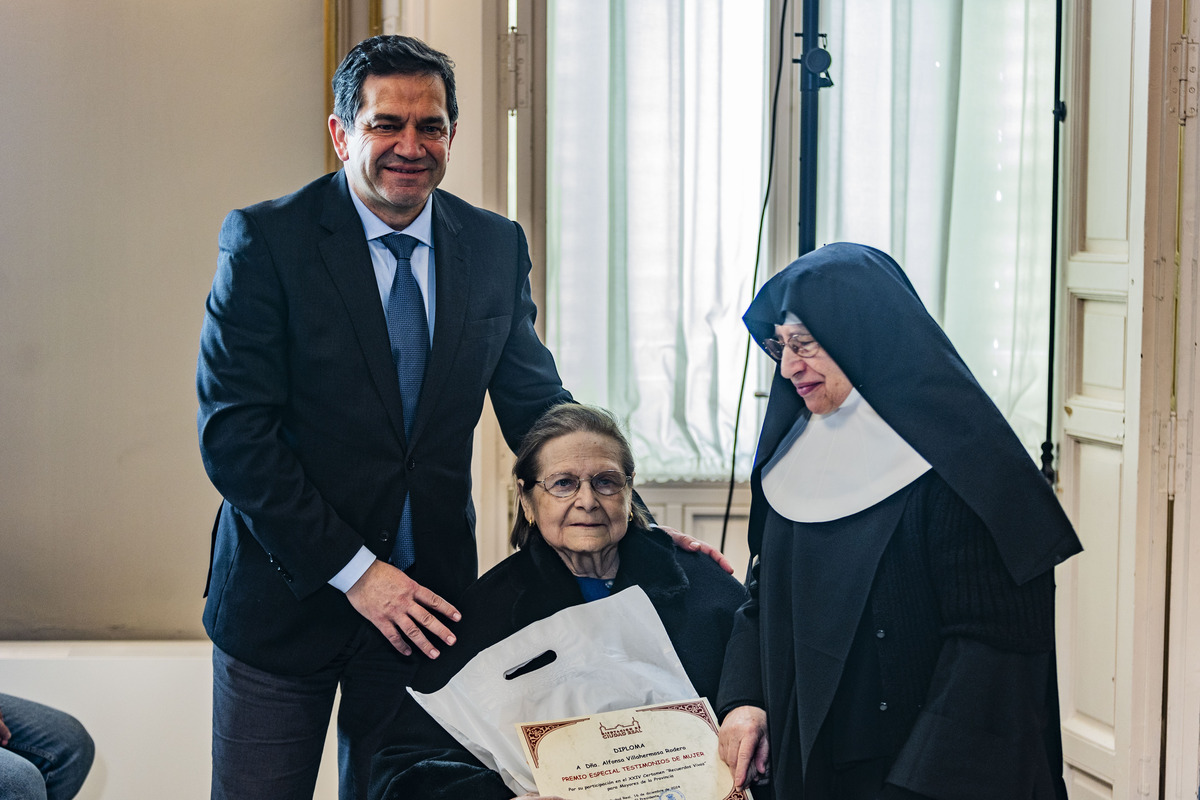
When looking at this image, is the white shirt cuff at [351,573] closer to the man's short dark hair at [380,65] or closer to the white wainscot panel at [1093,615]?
the man's short dark hair at [380,65]

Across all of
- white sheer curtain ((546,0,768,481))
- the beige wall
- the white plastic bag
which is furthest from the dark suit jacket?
the beige wall

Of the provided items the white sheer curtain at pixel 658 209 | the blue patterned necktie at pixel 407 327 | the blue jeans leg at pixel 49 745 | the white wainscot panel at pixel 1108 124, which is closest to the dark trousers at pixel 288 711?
the blue patterned necktie at pixel 407 327

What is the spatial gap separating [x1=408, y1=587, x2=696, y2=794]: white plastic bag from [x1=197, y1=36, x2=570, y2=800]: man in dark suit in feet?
0.57

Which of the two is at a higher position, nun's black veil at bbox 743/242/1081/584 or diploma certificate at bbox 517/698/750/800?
nun's black veil at bbox 743/242/1081/584

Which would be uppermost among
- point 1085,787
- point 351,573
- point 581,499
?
point 581,499

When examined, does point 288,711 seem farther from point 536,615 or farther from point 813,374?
point 813,374

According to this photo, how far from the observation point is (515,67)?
10.1 feet

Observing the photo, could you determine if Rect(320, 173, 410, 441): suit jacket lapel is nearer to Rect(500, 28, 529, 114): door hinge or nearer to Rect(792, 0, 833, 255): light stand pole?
Result: Rect(792, 0, 833, 255): light stand pole

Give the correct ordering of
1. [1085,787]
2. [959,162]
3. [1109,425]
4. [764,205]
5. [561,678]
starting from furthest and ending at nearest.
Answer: [959,162]
[1085,787]
[1109,425]
[764,205]
[561,678]

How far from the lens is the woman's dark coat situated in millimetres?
1587

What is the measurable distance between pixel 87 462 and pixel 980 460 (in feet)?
8.86

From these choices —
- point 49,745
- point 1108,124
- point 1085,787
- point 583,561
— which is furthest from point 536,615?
point 1108,124

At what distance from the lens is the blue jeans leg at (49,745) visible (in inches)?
85.2

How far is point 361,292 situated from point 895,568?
92cm
